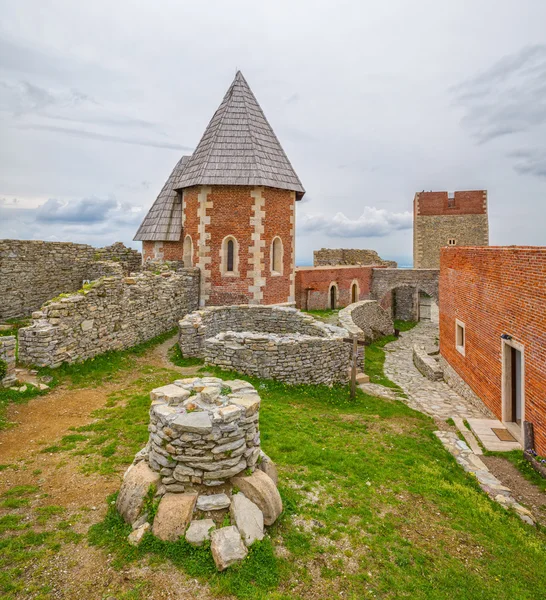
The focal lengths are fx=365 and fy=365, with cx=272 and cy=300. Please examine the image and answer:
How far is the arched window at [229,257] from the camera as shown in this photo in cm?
1867

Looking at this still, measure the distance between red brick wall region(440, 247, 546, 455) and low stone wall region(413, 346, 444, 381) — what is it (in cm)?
71

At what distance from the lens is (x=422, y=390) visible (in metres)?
14.0

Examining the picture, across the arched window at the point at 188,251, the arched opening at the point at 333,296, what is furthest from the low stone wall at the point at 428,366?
the arched window at the point at 188,251

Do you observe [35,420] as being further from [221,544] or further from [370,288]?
[370,288]

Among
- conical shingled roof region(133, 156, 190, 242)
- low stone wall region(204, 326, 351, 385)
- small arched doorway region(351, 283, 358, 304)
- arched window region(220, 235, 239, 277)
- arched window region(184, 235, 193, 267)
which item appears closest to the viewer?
low stone wall region(204, 326, 351, 385)

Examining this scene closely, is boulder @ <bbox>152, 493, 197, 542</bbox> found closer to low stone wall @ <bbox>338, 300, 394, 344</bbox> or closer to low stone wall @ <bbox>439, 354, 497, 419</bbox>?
low stone wall @ <bbox>439, 354, 497, 419</bbox>

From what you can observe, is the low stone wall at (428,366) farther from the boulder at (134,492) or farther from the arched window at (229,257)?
the boulder at (134,492)

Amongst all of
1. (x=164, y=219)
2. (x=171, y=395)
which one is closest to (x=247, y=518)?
(x=171, y=395)

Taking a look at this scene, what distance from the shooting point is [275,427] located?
824 cm

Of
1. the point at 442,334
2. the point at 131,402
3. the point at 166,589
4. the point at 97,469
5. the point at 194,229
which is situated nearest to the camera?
the point at 166,589

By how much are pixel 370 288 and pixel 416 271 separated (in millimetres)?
4158

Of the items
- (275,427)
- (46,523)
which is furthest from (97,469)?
(275,427)

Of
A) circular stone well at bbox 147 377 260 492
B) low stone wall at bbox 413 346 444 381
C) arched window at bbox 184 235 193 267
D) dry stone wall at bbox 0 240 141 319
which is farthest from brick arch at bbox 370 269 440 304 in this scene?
circular stone well at bbox 147 377 260 492

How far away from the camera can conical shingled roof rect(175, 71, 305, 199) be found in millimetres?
18344
